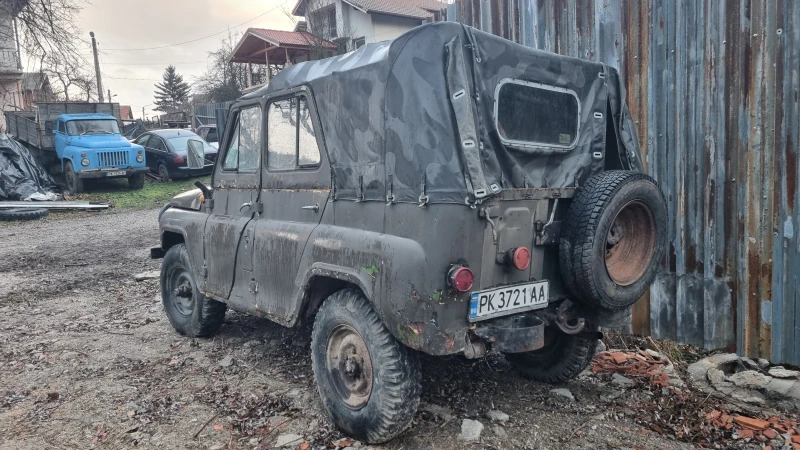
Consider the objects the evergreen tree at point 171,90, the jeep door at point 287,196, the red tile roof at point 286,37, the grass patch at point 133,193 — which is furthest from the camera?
the evergreen tree at point 171,90

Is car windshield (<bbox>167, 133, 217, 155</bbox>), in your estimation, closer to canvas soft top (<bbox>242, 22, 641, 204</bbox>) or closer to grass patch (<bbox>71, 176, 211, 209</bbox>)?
grass patch (<bbox>71, 176, 211, 209</bbox>)

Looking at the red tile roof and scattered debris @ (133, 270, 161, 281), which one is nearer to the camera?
scattered debris @ (133, 270, 161, 281)

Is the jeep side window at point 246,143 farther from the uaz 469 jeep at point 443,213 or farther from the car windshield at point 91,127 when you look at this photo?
the car windshield at point 91,127

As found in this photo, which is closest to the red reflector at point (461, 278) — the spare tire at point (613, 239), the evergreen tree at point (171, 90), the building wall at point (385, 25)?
the spare tire at point (613, 239)

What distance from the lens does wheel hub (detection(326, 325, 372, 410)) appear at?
3.47 m

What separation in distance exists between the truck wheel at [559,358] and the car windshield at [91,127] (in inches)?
638

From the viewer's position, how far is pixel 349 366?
351 cm

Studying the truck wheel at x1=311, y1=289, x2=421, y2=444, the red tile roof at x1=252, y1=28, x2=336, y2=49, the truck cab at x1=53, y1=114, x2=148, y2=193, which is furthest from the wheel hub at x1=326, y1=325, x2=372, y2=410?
the red tile roof at x1=252, y1=28, x2=336, y2=49

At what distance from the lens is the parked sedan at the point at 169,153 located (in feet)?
58.7

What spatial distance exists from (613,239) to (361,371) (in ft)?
5.57

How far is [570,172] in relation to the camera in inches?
145

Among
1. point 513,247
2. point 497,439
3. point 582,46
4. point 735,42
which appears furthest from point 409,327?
point 582,46

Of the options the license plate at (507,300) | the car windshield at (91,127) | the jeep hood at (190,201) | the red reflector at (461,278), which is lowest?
the license plate at (507,300)

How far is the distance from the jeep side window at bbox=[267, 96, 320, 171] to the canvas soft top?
166mm
